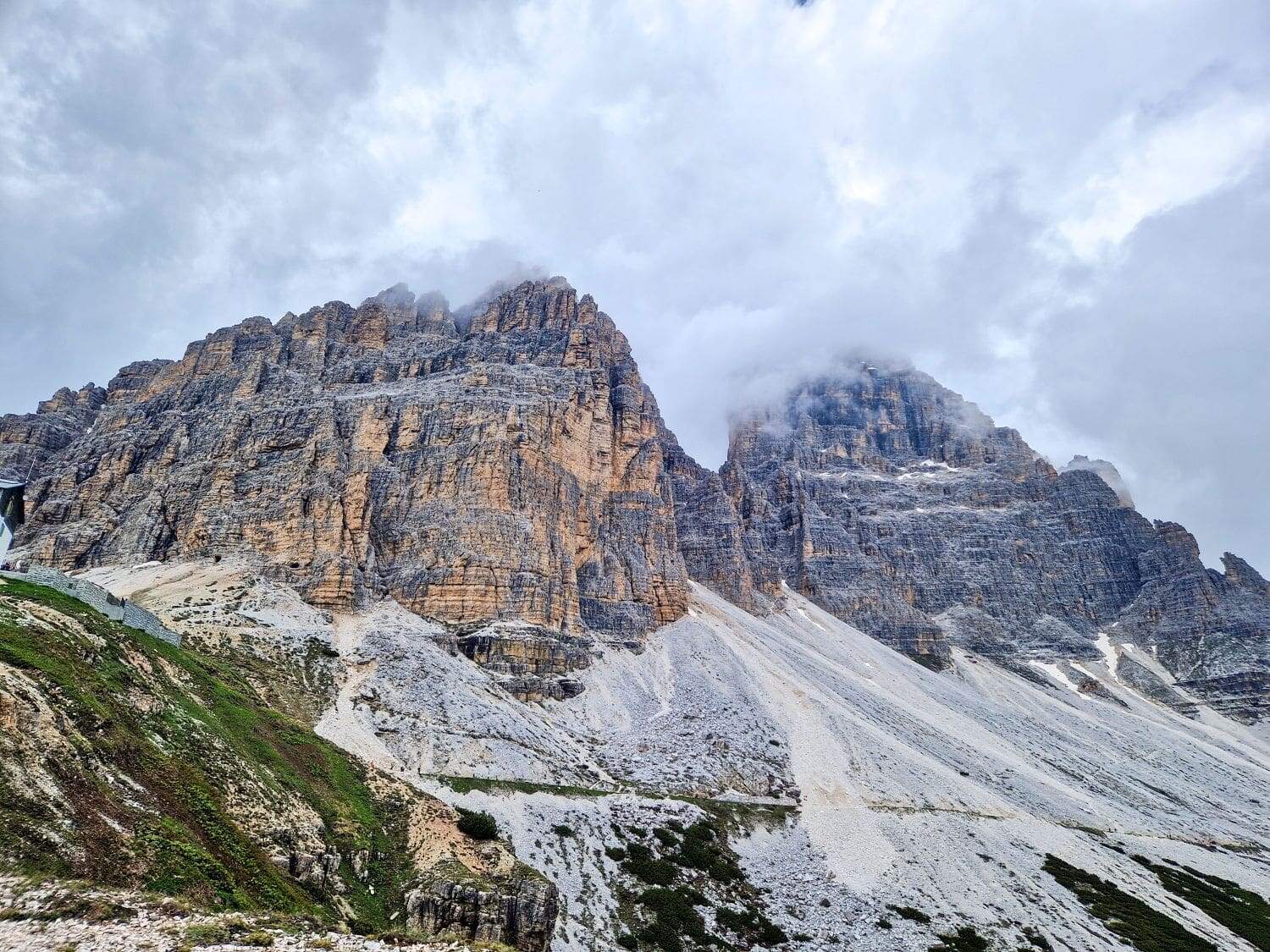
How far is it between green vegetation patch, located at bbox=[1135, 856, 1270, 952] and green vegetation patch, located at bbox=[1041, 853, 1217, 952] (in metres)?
5.76

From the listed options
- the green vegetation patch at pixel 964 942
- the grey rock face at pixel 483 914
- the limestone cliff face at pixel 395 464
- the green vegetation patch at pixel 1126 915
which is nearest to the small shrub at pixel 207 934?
the grey rock face at pixel 483 914

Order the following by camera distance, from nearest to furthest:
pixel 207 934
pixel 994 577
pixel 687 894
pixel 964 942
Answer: pixel 207 934, pixel 687 894, pixel 964 942, pixel 994 577

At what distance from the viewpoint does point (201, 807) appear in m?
24.8

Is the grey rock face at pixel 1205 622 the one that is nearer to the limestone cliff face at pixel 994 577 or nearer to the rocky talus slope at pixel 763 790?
the limestone cliff face at pixel 994 577

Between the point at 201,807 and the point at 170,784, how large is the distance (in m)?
1.29

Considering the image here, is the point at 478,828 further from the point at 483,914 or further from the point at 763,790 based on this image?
the point at 763,790

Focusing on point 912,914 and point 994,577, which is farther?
point 994,577

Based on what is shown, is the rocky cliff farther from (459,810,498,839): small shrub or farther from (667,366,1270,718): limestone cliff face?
(459,810,498,839): small shrub

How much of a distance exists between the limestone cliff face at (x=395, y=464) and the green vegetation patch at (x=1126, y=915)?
55.7m

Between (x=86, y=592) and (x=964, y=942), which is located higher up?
(x=86, y=592)

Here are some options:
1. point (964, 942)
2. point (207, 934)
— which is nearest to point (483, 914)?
point (207, 934)

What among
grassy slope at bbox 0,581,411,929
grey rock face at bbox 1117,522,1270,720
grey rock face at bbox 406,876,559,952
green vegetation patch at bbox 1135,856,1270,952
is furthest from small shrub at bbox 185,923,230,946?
grey rock face at bbox 1117,522,1270,720

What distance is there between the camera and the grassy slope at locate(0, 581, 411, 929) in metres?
19.0

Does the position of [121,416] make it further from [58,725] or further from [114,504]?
A: [58,725]
